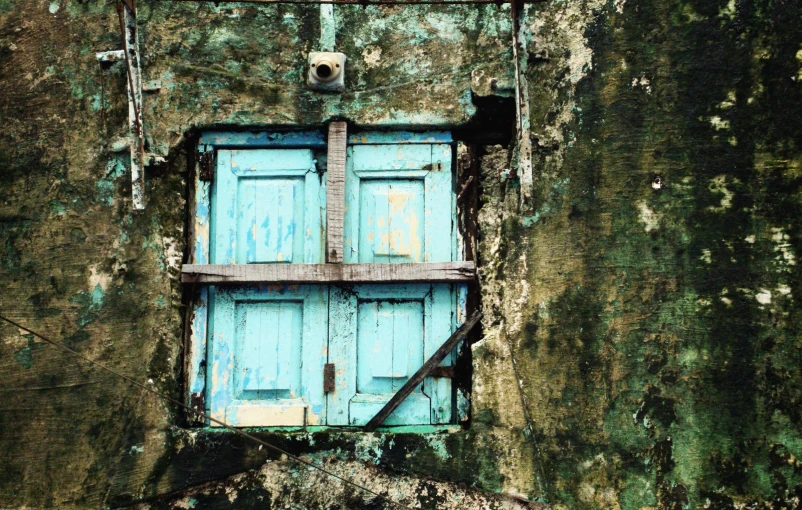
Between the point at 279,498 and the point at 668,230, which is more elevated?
the point at 668,230


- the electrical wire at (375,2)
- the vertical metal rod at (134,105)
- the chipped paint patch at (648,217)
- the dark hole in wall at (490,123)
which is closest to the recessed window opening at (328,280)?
the dark hole in wall at (490,123)

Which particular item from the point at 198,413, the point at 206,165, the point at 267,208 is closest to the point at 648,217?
the point at 267,208

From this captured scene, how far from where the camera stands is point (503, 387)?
3.72 meters

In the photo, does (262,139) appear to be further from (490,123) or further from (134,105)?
(490,123)

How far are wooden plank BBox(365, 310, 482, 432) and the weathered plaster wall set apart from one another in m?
0.10

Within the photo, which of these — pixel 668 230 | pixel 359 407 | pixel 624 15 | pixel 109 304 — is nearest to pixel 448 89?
pixel 624 15

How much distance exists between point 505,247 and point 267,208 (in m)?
1.14

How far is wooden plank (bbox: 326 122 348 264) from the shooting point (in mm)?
3824

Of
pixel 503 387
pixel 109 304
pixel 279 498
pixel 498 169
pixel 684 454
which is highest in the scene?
pixel 498 169

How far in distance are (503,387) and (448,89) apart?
4.67ft

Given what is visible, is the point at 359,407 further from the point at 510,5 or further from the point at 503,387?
the point at 510,5

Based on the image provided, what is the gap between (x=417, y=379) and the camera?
3.79 meters

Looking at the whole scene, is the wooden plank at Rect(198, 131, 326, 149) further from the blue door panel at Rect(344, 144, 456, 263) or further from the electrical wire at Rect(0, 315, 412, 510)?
the electrical wire at Rect(0, 315, 412, 510)

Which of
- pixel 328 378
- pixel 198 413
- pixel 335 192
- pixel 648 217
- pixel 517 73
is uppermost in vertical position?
pixel 517 73
